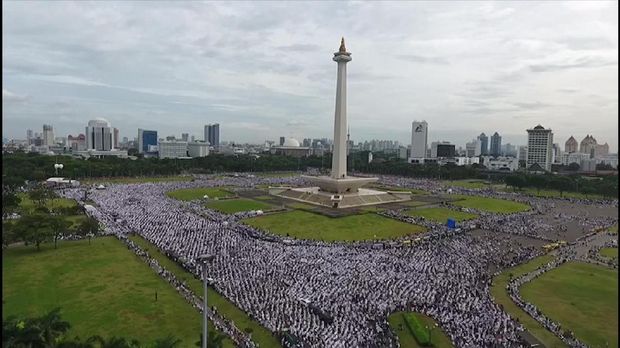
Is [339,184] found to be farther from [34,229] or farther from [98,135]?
[98,135]

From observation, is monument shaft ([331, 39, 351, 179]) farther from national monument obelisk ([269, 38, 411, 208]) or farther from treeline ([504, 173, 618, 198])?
treeline ([504, 173, 618, 198])

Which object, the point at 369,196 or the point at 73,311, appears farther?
the point at 369,196

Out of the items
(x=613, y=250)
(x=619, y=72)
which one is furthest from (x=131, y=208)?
(x=619, y=72)

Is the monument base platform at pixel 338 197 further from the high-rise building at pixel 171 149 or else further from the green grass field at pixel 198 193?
the high-rise building at pixel 171 149

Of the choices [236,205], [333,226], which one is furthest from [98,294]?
[236,205]

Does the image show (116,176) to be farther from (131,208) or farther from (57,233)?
(57,233)

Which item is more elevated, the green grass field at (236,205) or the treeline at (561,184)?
the treeline at (561,184)

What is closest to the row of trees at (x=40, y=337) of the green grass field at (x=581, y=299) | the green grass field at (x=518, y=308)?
the green grass field at (x=518, y=308)
